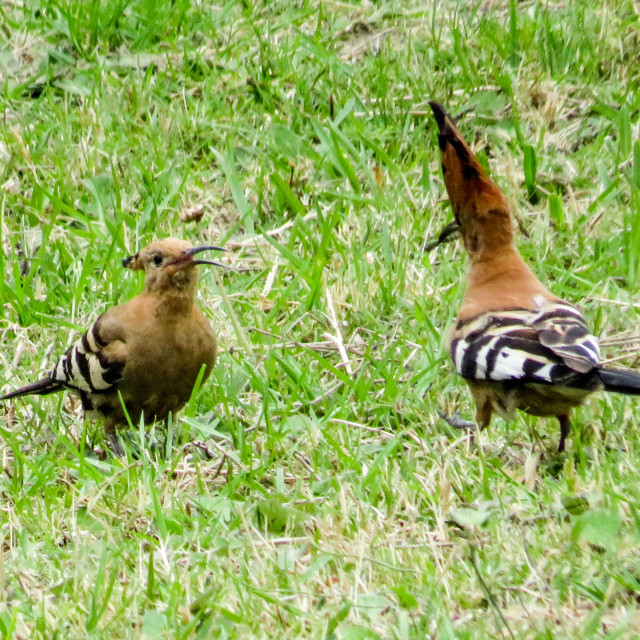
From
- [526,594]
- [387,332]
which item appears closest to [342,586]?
[526,594]

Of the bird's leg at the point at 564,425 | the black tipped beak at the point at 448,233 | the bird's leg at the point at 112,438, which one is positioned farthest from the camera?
the black tipped beak at the point at 448,233

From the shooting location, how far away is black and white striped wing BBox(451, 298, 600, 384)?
4043 mm

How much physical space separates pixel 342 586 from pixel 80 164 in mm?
3729

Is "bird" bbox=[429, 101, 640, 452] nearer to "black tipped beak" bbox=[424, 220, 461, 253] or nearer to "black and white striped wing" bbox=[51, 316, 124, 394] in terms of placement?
"black tipped beak" bbox=[424, 220, 461, 253]

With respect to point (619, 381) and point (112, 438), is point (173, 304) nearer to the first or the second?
point (112, 438)

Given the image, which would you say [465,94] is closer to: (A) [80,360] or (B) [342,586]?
(A) [80,360]

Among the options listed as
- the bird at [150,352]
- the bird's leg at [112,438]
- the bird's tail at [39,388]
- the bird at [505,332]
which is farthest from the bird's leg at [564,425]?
the bird's tail at [39,388]

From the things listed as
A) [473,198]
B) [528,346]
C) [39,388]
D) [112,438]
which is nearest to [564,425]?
[528,346]

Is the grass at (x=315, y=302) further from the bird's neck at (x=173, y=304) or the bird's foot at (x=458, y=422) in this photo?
the bird's neck at (x=173, y=304)

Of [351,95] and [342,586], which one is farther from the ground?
[351,95]

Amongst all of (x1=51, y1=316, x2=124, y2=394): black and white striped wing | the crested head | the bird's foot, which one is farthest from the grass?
the crested head

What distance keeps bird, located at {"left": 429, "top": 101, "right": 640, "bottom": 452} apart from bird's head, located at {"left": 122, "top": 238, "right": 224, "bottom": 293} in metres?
0.98

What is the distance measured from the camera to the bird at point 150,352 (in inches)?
187

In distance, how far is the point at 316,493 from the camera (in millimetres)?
4094
